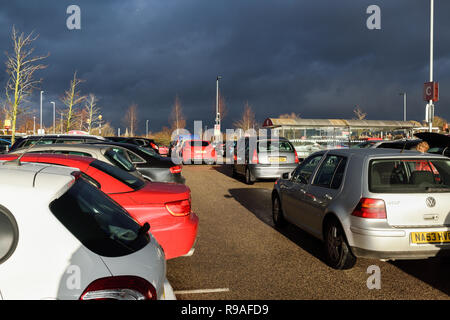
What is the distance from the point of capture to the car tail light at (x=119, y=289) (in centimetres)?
193

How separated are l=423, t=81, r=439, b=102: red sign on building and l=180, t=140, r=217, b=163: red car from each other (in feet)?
39.1

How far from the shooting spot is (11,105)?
24.7 metres

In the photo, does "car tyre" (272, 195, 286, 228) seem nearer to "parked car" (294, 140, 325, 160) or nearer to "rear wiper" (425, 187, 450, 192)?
"rear wiper" (425, 187, 450, 192)

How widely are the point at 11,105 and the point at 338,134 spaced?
23.0 meters

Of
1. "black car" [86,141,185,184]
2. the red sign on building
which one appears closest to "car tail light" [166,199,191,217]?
"black car" [86,141,185,184]

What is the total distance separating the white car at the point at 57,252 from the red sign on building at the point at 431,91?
61.2 ft

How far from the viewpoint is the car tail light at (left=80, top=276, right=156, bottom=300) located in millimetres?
1935

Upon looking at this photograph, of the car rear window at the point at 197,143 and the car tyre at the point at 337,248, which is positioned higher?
the car rear window at the point at 197,143

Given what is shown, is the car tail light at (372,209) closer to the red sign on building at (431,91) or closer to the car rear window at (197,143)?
the red sign on building at (431,91)

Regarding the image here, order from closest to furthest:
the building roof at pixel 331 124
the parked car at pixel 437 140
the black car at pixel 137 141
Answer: the parked car at pixel 437 140 → the black car at pixel 137 141 → the building roof at pixel 331 124

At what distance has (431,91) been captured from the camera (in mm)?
17969

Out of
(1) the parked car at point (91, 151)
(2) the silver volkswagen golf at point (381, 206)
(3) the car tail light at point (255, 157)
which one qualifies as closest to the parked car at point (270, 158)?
(3) the car tail light at point (255, 157)
